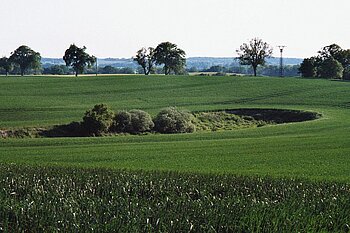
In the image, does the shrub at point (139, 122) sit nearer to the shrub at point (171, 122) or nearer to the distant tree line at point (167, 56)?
the shrub at point (171, 122)

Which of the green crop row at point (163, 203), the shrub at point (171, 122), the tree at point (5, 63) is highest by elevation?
the tree at point (5, 63)

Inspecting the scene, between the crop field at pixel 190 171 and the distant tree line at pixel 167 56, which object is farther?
the distant tree line at pixel 167 56

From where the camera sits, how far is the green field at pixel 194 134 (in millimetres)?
29953

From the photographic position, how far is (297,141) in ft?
133

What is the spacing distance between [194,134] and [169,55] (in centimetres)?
9183

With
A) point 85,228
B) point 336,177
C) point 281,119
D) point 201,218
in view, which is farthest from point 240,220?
point 281,119

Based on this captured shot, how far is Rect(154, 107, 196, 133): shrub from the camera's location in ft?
187

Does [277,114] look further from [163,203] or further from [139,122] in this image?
[163,203]

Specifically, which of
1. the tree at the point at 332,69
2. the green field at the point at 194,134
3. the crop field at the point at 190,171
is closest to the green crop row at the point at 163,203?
the crop field at the point at 190,171

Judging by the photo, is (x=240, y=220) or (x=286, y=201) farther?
(x=286, y=201)

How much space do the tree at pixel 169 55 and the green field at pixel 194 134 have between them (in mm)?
30062

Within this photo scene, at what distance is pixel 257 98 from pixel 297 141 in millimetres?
43492

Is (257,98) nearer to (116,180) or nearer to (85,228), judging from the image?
(116,180)

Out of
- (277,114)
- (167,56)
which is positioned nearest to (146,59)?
(167,56)
